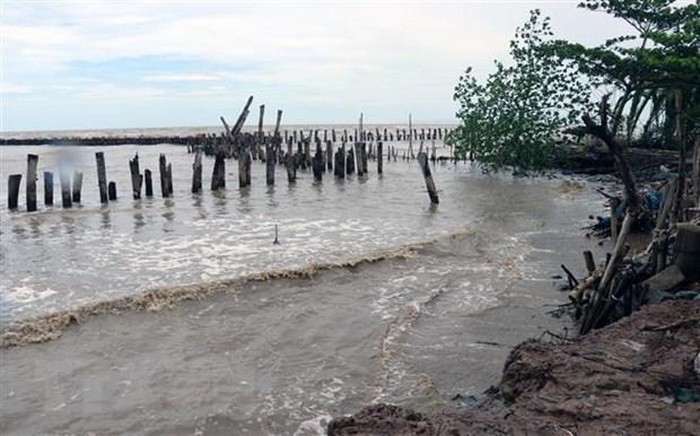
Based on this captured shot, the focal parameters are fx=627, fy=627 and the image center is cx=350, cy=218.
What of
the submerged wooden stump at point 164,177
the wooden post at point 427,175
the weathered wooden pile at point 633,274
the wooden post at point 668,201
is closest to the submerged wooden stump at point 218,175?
the submerged wooden stump at point 164,177

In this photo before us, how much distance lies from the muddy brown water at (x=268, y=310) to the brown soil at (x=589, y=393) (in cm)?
124

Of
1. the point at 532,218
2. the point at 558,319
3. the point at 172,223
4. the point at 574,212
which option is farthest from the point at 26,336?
the point at 574,212

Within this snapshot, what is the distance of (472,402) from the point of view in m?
5.29

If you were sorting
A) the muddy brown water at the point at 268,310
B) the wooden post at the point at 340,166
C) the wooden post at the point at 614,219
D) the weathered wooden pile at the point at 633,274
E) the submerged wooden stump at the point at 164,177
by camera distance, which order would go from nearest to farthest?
the muddy brown water at the point at 268,310, the weathered wooden pile at the point at 633,274, the wooden post at the point at 614,219, the submerged wooden stump at the point at 164,177, the wooden post at the point at 340,166

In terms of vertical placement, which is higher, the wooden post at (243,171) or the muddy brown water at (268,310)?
the wooden post at (243,171)

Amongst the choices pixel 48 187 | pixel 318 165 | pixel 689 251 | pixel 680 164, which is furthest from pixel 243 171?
pixel 689 251

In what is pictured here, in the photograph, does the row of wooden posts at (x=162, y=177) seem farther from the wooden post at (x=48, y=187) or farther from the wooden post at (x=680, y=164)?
the wooden post at (x=680, y=164)

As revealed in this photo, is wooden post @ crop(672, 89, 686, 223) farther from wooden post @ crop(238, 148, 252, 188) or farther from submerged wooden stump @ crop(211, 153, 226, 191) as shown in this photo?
wooden post @ crop(238, 148, 252, 188)

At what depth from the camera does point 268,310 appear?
30.4 ft

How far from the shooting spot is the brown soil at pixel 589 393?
13.0 ft

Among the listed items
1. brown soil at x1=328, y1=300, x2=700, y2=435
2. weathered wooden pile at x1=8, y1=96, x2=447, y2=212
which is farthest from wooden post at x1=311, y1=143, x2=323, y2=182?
brown soil at x1=328, y1=300, x2=700, y2=435

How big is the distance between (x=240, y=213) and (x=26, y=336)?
10.4m

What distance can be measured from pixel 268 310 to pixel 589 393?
222 inches

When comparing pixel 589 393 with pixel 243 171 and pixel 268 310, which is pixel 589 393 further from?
pixel 243 171
